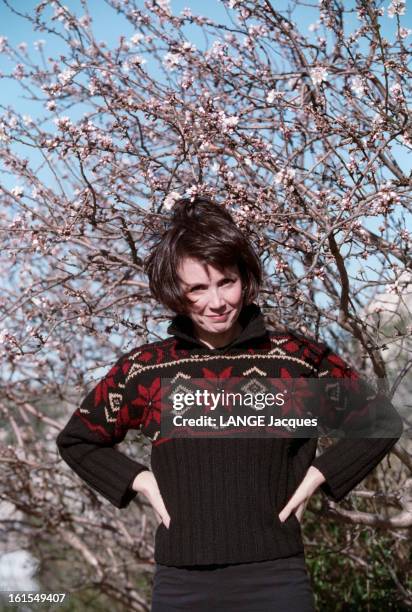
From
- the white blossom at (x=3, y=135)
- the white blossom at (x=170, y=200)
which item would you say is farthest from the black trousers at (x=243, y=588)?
the white blossom at (x=3, y=135)

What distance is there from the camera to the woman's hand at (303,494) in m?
2.46

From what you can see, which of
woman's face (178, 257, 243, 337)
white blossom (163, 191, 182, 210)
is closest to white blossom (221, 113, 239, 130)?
white blossom (163, 191, 182, 210)

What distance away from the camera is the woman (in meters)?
2.36

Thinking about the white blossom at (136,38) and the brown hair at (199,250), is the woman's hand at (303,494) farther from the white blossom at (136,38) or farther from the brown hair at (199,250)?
the white blossom at (136,38)

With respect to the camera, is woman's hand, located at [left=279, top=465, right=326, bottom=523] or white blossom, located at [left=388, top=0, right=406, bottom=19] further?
white blossom, located at [left=388, top=0, right=406, bottom=19]

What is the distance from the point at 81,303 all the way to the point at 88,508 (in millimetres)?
2082

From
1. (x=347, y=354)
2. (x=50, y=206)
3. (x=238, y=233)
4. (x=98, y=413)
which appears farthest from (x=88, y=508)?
(x=238, y=233)

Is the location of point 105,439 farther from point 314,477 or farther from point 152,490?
point 314,477

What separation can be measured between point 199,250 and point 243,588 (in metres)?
0.90

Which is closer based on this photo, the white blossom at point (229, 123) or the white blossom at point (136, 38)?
the white blossom at point (229, 123)

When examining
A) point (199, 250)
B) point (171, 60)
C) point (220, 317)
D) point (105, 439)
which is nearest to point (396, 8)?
point (171, 60)

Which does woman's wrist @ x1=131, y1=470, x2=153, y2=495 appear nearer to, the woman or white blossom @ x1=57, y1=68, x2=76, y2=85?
the woman

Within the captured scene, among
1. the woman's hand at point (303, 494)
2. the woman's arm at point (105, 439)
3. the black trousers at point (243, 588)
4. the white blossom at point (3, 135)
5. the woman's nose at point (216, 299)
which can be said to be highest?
the white blossom at point (3, 135)

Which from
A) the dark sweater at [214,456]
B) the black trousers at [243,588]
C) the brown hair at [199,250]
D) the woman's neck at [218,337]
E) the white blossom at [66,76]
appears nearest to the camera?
the black trousers at [243,588]
